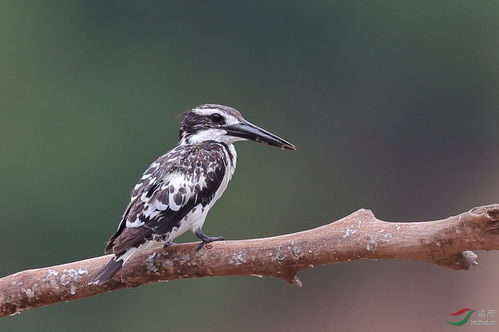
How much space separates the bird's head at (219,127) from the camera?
14.1 ft

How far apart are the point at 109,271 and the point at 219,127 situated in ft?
3.03

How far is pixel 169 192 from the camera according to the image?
13.0 feet

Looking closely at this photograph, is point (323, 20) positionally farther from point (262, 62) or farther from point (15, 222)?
point (15, 222)

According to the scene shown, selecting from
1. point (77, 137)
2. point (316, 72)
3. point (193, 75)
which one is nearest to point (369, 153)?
point (316, 72)

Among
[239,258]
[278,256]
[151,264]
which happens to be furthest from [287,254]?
[151,264]

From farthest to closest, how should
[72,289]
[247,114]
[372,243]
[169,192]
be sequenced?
[247,114] → [169,192] → [72,289] → [372,243]

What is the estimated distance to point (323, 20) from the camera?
12172 millimetres

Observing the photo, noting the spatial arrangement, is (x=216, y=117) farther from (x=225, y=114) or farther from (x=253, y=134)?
(x=253, y=134)

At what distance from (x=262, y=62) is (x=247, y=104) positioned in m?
0.83

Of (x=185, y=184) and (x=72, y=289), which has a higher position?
(x=185, y=184)

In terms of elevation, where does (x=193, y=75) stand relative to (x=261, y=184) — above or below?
above

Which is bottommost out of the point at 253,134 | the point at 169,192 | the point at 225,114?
the point at 169,192

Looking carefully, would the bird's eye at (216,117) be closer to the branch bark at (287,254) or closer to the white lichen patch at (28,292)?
the branch bark at (287,254)

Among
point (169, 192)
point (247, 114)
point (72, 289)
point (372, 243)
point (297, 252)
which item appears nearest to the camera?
point (372, 243)
